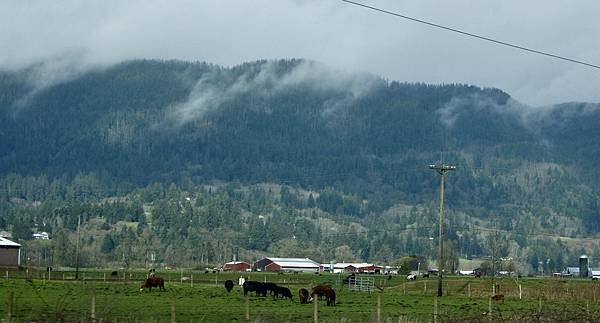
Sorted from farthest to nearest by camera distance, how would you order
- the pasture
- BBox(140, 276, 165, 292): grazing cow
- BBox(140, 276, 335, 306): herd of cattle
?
1. BBox(140, 276, 165, 292): grazing cow
2. BBox(140, 276, 335, 306): herd of cattle
3. the pasture

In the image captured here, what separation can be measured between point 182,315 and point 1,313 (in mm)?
7841

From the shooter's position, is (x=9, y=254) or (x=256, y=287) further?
(x=9, y=254)

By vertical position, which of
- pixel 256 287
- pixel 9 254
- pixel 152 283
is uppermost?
pixel 256 287

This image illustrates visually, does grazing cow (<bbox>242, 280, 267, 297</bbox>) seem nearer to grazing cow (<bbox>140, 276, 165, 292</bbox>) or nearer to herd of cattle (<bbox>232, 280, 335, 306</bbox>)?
herd of cattle (<bbox>232, 280, 335, 306</bbox>)

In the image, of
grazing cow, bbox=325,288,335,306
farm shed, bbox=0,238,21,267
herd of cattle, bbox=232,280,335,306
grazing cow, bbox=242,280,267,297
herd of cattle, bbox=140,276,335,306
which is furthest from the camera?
farm shed, bbox=0,238,21,267

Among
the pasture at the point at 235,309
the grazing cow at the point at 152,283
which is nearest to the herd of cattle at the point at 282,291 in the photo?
the pasture at the point at 235,309

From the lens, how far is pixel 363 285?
89.8 meters

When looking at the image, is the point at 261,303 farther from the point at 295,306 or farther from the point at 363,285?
the point at 363,285

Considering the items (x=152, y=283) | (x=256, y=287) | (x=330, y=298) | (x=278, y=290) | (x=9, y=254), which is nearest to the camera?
(x=330, y=298)

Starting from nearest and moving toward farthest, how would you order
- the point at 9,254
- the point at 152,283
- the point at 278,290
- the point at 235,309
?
the point at 235,309 < the point at 278,290 < the point at 152,283 < the point at 9,254

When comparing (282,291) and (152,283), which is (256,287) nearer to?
(282,291)

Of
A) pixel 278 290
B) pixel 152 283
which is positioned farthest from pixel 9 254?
pixel 278 290

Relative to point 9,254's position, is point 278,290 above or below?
above

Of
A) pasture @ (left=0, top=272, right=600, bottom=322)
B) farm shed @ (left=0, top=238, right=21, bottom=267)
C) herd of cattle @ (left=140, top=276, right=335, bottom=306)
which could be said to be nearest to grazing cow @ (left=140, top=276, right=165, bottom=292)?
herd of cattle @ (left=140, top=276, right=335, bottom=306)
